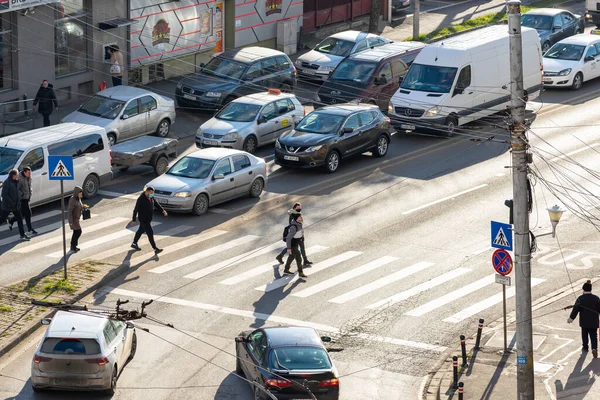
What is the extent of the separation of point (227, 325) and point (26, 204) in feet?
23.6

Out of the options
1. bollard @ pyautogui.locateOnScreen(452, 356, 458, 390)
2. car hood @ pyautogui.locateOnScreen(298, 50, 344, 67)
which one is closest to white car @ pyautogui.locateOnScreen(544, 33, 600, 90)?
car hood @ pyautogui.locateOnScreen(298, 50, 344, 67)

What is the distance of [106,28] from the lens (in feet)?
132

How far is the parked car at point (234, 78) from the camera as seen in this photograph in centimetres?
3894

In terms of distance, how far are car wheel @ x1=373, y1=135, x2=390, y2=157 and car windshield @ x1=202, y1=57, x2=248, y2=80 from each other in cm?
654

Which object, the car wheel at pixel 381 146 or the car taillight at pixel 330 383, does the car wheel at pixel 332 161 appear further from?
the car taillight at pixel 330 383

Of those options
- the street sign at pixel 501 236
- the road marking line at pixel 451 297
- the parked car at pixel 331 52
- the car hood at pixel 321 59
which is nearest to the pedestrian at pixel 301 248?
the road marking line at pixel 451 297

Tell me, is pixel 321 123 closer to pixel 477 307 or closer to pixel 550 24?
pixel 477 307

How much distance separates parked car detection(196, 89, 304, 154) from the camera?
3472cm

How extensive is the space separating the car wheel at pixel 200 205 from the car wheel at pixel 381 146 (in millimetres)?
7014

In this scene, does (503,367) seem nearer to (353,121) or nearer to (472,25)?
(353,121)

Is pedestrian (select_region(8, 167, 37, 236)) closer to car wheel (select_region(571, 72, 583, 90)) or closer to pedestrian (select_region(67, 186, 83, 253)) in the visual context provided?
pedestrian (select_region(67, 186, 83, 253))

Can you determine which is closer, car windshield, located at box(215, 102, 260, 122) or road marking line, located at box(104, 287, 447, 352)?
road marking line, located at box(104, 287, 447, 352)

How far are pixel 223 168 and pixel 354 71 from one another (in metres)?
10.4

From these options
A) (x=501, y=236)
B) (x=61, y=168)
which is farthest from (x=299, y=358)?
(x=61, y=168)
